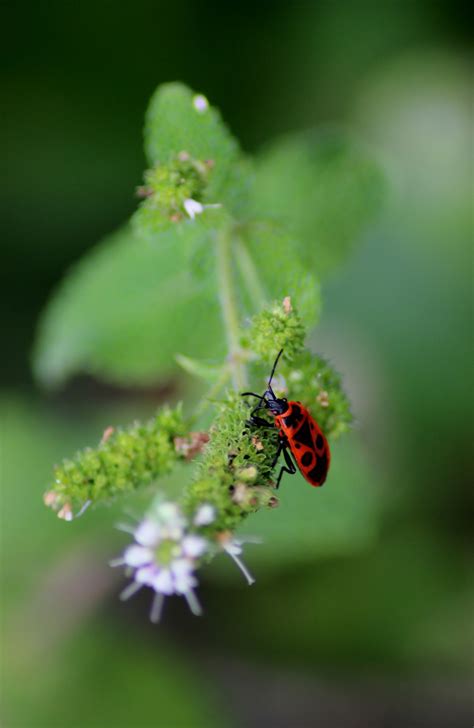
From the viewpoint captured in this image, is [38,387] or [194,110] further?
[38,387]

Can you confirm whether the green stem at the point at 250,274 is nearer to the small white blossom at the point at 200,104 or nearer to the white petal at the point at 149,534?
the small white blossom at the point at 200,104

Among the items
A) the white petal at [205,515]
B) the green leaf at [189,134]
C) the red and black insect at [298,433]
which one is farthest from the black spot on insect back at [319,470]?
the green leaf at [189,134]

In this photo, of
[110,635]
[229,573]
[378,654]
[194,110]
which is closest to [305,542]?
[229,573]

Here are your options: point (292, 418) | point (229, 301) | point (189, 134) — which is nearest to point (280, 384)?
point (292, 418)

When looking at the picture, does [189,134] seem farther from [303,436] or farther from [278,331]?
[303,436]

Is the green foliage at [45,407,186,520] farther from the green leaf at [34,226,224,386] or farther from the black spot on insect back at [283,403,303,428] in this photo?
the green leaf at [34,226,224,386]

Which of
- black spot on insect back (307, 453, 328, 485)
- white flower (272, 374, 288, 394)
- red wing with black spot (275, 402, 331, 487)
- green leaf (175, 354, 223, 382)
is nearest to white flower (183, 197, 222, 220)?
green leaf (175, 354, 223, 382)

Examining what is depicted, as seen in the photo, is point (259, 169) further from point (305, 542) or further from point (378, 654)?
point (378, 654)
